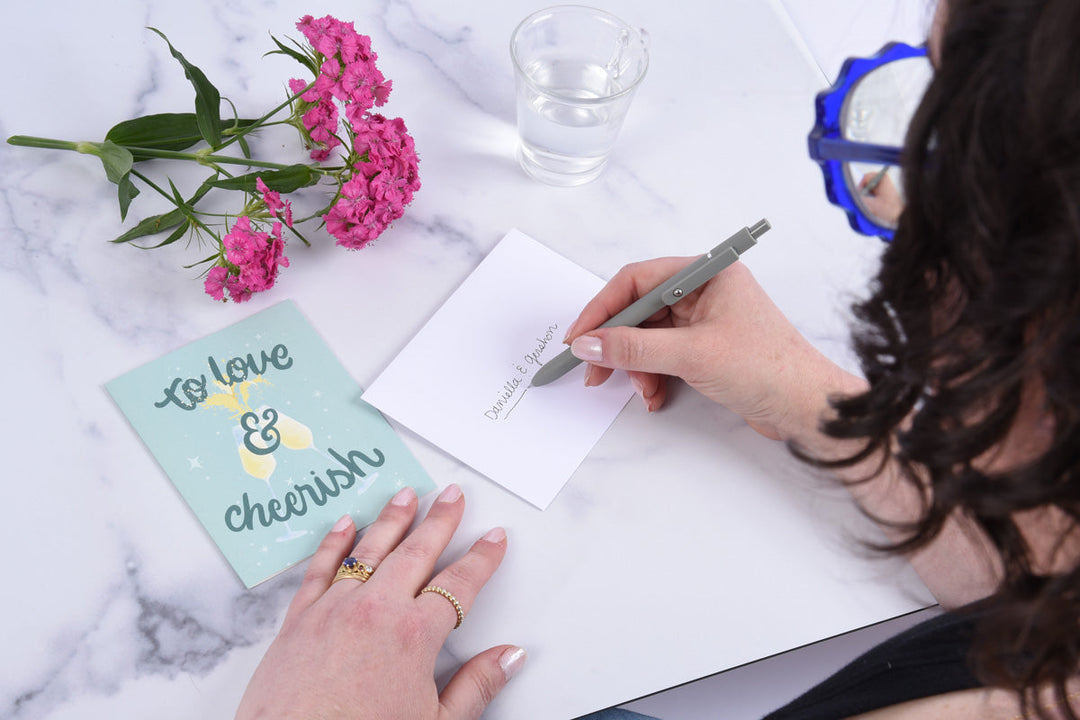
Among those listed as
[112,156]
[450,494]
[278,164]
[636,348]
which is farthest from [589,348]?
[112,156]

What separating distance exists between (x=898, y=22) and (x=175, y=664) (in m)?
1.24

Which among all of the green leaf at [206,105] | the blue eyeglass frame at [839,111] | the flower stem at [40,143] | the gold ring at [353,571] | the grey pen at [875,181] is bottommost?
the gold ring at [353,571]

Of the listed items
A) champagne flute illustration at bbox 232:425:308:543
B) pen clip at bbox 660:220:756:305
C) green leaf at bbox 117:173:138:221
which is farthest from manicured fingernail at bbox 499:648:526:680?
green leaf at bbox 117:173:138:221

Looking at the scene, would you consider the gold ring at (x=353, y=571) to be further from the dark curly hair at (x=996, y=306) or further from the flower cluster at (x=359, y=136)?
the dark curly hair at (x=996, y=306)

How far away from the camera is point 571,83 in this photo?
915 millimetres

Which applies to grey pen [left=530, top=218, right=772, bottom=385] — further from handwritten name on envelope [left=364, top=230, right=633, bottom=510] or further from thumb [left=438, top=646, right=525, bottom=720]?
thumb [left=438, top=646, right=525, bottom=720]

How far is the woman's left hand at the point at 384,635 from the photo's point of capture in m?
0.62

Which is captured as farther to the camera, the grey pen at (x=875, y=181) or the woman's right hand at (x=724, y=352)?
the woman's right hand at (x=724, y=352)

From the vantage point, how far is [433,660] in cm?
66

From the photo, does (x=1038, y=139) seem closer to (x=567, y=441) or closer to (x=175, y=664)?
(x=567, y=441)

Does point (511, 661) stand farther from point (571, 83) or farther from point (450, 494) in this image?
point (571, 83)

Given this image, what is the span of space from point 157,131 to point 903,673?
3.03 feet

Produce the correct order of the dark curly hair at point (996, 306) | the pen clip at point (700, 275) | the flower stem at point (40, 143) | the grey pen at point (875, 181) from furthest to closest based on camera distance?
A: the flower stem at point (40, 143) < the pen clip at point (700, 275) < the grey pen at point (875, 181) < the dark curly hair at point (996, 306)

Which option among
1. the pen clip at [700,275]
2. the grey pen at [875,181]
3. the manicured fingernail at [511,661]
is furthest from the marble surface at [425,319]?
the grey pen at [875,181]
